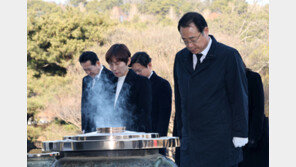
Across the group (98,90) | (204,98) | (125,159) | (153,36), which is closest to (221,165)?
(204,98)

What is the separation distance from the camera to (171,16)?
38.8 meters

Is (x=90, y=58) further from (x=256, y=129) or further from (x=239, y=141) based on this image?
(x=239, y=141)

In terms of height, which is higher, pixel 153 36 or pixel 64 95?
pixel 153 36

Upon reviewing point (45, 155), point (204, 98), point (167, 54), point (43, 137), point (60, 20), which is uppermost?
point (60, 20)

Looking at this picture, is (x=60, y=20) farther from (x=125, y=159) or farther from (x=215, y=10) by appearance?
(x=125, y=159)

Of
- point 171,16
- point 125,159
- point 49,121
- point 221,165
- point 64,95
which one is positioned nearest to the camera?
point 125,159

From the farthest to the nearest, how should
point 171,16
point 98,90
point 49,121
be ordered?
1. point 171,16
2. point 49,121
3. point 98,90

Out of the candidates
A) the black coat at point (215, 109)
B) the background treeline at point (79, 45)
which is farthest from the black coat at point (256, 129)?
the background treeline at point (79, 45)

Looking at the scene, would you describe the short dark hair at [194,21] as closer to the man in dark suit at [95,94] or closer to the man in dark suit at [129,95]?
the man in dark suit at [129,95]

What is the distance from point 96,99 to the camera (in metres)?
5.28

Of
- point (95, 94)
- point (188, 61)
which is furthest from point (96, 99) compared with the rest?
point (188, 61)

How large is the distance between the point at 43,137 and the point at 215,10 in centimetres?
1839

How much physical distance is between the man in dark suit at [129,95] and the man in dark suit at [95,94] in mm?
143

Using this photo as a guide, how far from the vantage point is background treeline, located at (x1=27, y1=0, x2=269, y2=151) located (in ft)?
92.4
